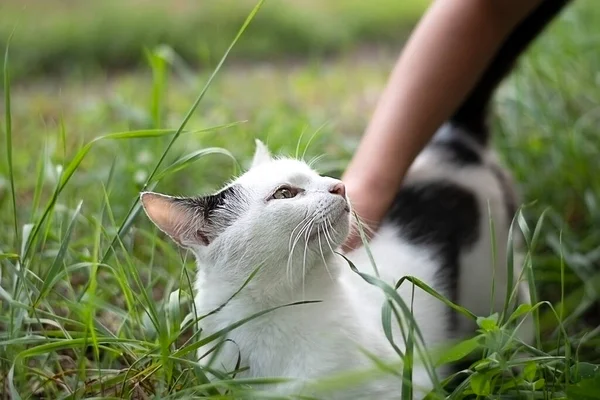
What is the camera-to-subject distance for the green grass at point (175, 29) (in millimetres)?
2863

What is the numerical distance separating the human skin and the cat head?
0.80 ft

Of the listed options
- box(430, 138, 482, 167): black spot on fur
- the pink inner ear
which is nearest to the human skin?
box(430, 138, 482, 167): black spot on fur

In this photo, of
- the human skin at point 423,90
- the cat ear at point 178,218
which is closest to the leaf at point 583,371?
the human skin at point 423,90

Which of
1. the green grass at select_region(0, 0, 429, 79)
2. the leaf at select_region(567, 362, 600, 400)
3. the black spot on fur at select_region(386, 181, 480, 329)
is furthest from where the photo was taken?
the green grass at select_region(0, 0, 429, 79)

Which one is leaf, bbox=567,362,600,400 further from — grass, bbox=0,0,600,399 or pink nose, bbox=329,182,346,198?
pink nose, bbox=329,182,346,198

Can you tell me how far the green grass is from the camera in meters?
2.86

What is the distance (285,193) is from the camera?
1.12m

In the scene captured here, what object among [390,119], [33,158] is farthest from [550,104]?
[33,158]

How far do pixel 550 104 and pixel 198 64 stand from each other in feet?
4.66

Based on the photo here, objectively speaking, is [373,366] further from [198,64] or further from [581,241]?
[198,64]

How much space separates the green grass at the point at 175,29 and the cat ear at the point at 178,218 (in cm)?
165

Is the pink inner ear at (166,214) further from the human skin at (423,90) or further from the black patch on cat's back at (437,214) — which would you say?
the black patch on cat's back at (437,214)

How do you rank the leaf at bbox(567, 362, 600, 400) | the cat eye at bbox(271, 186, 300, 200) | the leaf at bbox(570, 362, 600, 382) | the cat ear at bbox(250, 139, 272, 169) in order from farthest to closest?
the cat ear at bbox(250, 139, 272, 169), the cat eye at bbox(271, 186, 300, 200), the leaf at bbox(570, 362, 600, 382), the leaf at bbox(567, 362, 600, 400)

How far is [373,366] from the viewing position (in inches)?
42.6
